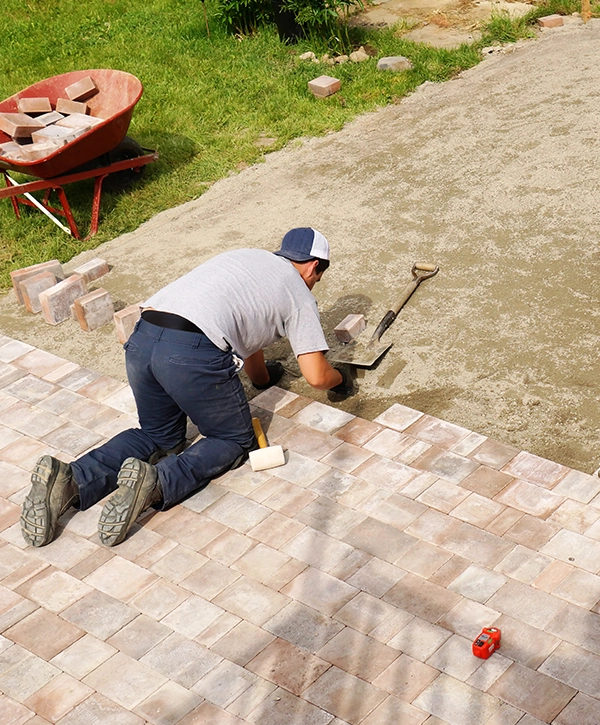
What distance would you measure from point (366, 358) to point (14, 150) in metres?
3.87

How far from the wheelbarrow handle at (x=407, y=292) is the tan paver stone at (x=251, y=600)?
2.22m

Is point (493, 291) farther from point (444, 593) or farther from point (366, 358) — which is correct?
point (444, 593)

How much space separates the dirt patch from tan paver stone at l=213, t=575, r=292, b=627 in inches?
65.6

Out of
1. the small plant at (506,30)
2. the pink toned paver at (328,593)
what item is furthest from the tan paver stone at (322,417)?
the small plant at (506,30)

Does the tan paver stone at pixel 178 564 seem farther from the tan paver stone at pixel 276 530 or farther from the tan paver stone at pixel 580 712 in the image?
the tan paver stone at pixel 580 712

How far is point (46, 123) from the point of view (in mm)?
7980

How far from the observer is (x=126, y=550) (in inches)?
164

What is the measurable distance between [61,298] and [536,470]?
12.0 feet

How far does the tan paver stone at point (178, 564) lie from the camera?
400 centimetres

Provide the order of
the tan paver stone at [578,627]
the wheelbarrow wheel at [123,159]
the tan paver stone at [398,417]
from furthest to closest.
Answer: the wheelbarrow wheel at [123,159] < the tan paver stone at [398,417] < the tan paver stone at [578,627]

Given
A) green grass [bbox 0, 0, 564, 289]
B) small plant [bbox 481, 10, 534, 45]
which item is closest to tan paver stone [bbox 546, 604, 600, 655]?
green grass [bbox 0, 0, 564, 289]

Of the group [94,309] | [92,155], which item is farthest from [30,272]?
[92,155]

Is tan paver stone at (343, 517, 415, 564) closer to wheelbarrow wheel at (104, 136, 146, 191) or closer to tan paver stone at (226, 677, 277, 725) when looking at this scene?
tan paver stone at (226, 677, 277, 725)

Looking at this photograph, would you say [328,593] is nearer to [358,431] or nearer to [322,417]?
[358,431]
